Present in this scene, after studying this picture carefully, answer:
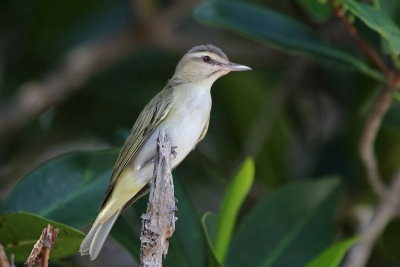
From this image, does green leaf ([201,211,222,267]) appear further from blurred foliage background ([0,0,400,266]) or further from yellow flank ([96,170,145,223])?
blurred foliage background ([0,0,400,266])

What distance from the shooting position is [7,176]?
4.77m

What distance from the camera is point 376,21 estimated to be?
2908mm

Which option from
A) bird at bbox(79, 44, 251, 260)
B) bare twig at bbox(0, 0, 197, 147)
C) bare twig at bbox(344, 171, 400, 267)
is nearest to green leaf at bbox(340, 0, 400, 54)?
bird at bbox(79, 44, 251, 260)

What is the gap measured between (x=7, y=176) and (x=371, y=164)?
2.35m

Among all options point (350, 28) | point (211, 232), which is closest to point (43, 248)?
point (211, 232)

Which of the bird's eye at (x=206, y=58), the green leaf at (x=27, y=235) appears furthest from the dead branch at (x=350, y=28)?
the green leaf at (x=27, y=235)

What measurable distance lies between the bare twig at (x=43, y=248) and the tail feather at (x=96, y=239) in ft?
2.95

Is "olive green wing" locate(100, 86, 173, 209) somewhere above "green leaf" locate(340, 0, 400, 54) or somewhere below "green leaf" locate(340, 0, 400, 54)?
below

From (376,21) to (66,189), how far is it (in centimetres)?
144

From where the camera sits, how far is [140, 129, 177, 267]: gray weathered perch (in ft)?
7.85

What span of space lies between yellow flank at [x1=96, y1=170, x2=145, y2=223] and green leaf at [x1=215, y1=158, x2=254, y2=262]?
38 cm

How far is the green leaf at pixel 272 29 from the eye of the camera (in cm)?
352

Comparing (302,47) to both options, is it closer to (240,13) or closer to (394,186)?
(240,13)

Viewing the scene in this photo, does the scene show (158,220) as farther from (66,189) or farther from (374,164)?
(374,164)
